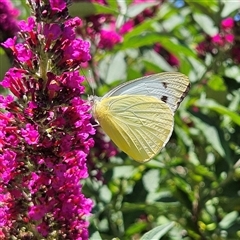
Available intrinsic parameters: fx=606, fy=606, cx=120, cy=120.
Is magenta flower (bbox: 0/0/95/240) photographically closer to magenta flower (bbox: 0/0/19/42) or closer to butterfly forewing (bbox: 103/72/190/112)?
butterfly forewing (bbox: 103/72/190/112)

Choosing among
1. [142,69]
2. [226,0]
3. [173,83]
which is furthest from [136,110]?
[142,69]

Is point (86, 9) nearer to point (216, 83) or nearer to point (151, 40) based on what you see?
point (151, 40)

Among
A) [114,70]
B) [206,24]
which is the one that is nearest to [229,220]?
[114,70]

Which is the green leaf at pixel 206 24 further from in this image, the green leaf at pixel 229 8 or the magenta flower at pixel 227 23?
the green leaf at pixel 229 8

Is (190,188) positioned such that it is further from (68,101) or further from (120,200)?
(68,101)

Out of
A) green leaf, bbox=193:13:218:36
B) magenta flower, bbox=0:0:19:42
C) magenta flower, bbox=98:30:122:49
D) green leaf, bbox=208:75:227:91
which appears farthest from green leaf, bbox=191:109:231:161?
magenta flower, bbox=0:0:19:42

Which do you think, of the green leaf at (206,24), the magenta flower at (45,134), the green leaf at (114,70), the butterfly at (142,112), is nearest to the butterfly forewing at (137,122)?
the butterfly at (142,112)
